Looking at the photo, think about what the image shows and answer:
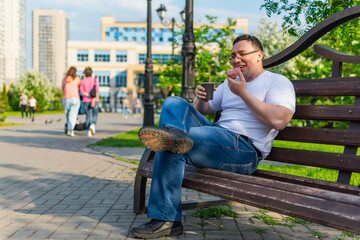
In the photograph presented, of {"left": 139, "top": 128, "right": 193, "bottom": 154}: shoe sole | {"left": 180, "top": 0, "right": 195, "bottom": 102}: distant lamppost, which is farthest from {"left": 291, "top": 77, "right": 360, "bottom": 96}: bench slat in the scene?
{"left": 180, "top": 0, "right": 195, "bottom": 102}: distant lamppost

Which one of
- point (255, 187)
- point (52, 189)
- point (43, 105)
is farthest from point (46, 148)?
point (43, 105)

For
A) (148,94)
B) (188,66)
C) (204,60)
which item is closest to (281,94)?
(188,66)

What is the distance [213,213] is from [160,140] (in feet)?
4.74

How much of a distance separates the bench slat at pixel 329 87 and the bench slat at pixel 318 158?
1.53ft

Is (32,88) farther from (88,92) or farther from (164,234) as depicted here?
(164,234)

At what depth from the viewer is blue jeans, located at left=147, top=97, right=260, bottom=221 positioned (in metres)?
3.02

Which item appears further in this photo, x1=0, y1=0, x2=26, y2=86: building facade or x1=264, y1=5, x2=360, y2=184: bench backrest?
x1=0, y1=0, x2=26, y2=86: building facade

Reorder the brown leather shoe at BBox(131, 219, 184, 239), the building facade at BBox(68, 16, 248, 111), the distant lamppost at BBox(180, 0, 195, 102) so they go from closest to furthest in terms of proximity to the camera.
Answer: the brown leather shoe at BBox(131, 219, 184, 239) → the distant lamppost at BBox(180, 0, 195, 102) → the building facade at BBox(68, 16, 248, 111)

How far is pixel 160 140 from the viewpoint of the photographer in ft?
8.73

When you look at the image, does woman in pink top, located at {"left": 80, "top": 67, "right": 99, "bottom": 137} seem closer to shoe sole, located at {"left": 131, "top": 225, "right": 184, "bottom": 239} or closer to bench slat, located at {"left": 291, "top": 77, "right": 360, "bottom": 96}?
bench slat, located at {"left": 291, "top": 77, "right": 360, "bottom": 96}

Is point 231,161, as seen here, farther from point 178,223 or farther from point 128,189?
point 128,189

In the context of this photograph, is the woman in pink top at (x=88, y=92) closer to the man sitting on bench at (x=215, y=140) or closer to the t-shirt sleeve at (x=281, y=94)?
the man sitting on bench at (x=215, y=140)

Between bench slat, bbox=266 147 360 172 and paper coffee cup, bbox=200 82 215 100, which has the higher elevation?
paper coffee cup, bbox=200 82 215 100

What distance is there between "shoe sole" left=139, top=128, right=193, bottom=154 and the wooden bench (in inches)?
13.8
